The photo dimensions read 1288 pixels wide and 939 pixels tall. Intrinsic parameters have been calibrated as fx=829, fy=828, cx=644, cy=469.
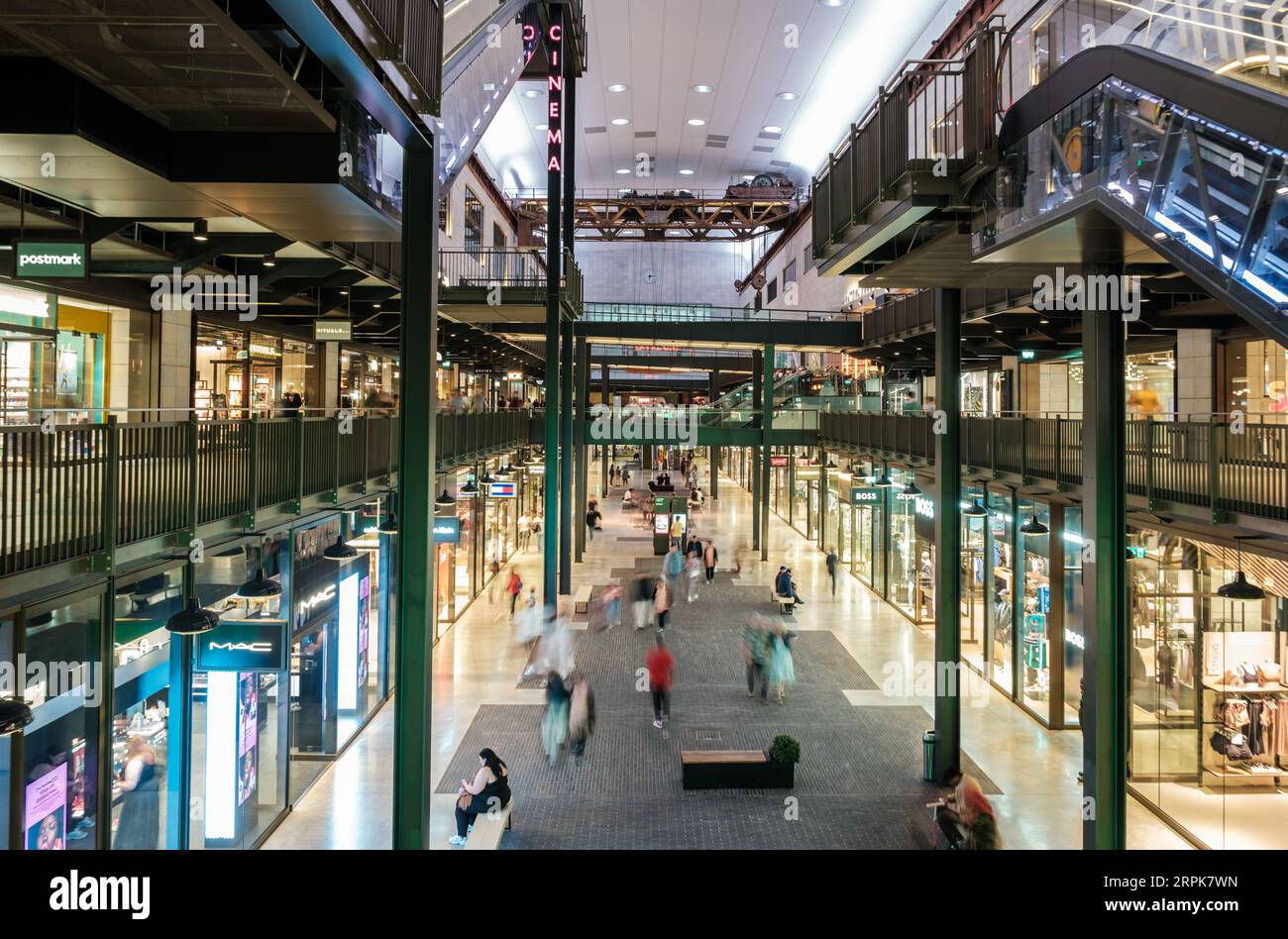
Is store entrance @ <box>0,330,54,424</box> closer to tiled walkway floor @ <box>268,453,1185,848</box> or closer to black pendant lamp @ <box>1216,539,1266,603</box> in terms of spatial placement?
tiled walkway floor @ <box>268,453,1185,848</box>

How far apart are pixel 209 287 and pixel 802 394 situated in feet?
72.1

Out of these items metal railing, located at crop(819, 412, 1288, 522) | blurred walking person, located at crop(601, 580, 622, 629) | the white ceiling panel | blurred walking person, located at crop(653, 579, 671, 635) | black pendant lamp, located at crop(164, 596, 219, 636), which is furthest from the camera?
the white ceiling panel

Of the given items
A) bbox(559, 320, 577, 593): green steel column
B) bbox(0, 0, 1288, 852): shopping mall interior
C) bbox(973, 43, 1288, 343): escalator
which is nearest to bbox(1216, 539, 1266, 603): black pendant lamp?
bbox(0, 0, 1288, 852): shopping mall interior

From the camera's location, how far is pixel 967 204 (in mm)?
8281

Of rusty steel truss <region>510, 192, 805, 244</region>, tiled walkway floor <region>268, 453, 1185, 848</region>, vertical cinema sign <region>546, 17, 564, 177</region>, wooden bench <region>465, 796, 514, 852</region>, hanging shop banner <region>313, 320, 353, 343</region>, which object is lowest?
tiled walkway floor <region>268, 453, 1185, 848</region>

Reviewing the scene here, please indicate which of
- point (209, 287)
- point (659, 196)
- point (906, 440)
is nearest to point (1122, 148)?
point (209, 287)

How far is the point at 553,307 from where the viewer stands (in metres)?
18.4

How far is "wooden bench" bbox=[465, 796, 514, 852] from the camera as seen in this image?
879 cm

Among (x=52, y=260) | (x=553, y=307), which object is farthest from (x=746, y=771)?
(x=553, y=307)

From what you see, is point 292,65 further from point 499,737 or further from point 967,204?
point 499,737

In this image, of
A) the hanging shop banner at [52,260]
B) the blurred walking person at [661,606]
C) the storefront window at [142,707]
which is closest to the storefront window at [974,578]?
the blurred walking person at [661,606]

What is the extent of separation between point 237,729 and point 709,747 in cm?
650

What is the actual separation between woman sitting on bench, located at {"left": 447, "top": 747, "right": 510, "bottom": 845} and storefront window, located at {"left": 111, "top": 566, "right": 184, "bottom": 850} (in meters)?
Result: 2.97

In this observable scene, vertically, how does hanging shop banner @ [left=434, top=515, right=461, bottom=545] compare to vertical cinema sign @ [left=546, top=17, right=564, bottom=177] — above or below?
below
